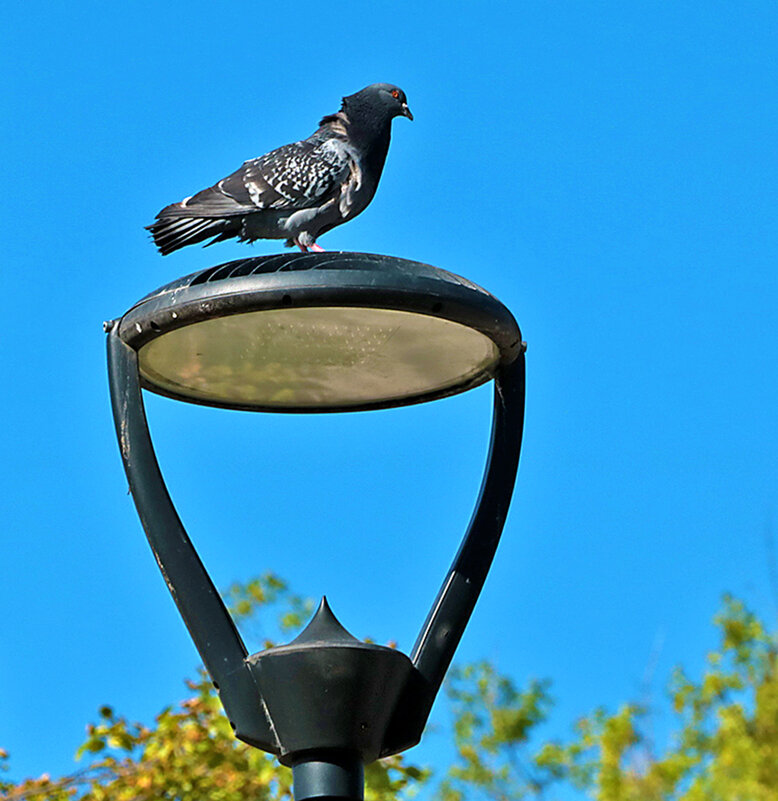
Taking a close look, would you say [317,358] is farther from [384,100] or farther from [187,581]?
[384,100]

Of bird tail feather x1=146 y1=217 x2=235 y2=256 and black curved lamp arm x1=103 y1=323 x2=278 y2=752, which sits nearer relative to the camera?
black curved lamp arm x1=103 y1=323 x2=278 y2=752

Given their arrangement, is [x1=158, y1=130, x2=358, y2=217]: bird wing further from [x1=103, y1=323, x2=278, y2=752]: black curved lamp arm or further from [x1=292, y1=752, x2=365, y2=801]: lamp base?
[x1=292, y1=752, x2=365, y2=801]: lamp base

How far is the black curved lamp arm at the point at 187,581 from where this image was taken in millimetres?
3084

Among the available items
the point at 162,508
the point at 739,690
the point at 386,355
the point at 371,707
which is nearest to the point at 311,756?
the point at 371,707

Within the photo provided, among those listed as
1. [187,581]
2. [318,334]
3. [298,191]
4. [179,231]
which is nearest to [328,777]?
[187,581]

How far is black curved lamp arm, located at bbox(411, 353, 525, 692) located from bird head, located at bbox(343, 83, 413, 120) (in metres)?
1.88

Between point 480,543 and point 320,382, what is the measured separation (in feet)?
1.85

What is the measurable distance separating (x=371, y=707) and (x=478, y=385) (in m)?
0.89

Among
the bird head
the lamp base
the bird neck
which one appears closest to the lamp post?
the lamp base

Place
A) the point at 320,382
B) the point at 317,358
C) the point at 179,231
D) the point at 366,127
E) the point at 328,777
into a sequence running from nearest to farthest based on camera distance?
the point at 328,777, the point at 317,358, the point at 320,382, the point at 179,231, the point at 366,127

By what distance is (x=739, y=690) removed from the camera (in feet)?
45.3

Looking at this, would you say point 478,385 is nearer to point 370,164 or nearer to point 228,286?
point 228,286

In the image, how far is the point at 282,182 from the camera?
4.61 metres

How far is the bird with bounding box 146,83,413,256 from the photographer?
4.42 meters
